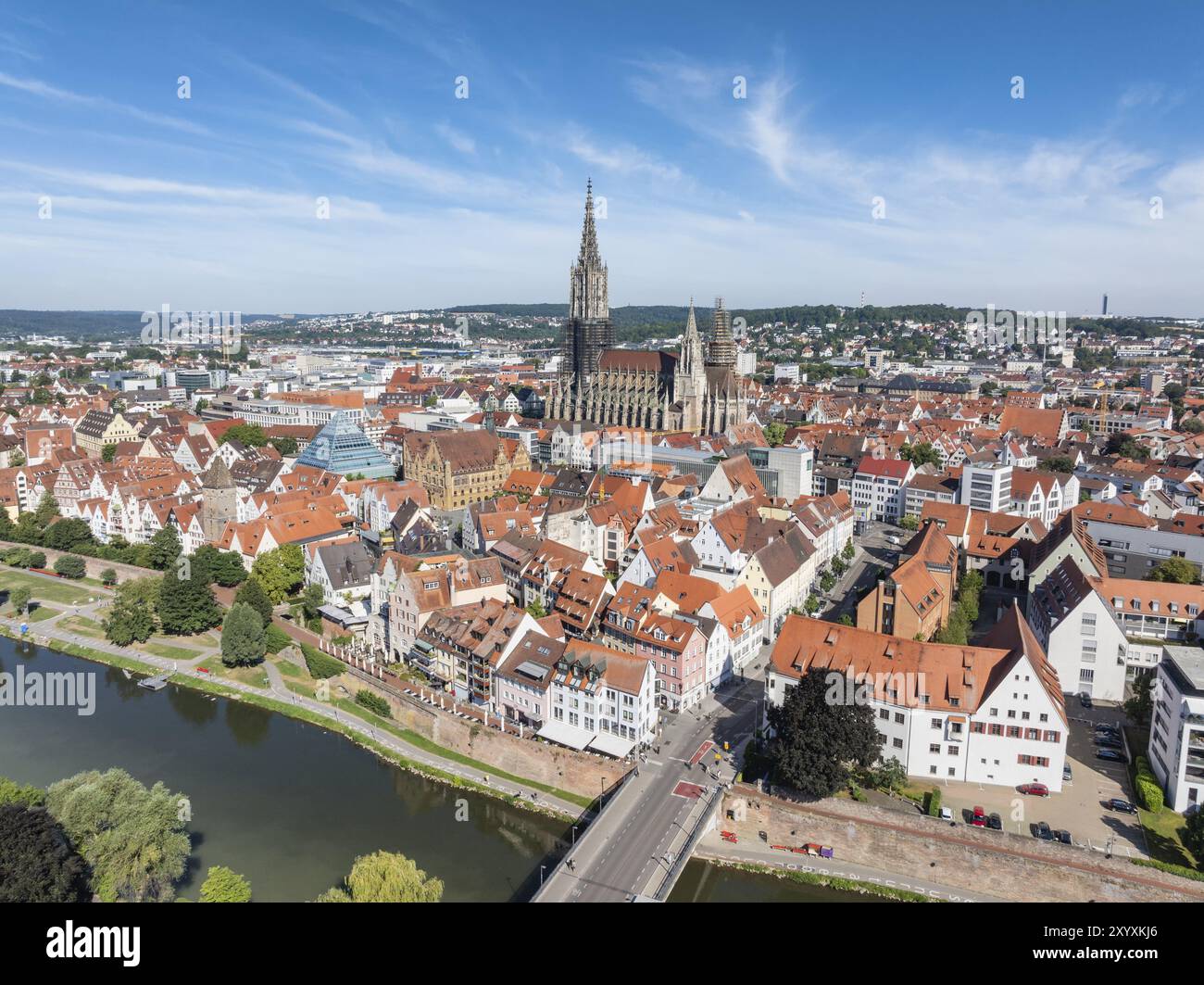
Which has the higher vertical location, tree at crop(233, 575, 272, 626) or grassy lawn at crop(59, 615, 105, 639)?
tree at crop(233, 575, 272, 626)

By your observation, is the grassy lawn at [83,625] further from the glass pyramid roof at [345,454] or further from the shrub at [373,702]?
the glass pyramid roof at [345,454]

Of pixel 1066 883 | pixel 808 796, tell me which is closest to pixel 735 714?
pixel 808 796

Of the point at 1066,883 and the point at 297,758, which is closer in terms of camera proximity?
the point at 1066,883

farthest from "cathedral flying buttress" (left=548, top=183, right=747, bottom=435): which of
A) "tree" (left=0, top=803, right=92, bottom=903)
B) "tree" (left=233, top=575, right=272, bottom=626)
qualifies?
"tree" (left=0, top=803, right=92, bottom=903)

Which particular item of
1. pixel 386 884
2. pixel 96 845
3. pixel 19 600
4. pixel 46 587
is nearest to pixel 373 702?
pixel 96 845

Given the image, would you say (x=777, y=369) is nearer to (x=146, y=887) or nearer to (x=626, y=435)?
(x=626, y=435)

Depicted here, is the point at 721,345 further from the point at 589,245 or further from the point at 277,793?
the point at 277,793

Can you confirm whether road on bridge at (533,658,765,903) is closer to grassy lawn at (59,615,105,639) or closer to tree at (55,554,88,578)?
grassy lawn at (59,615,105,639)
